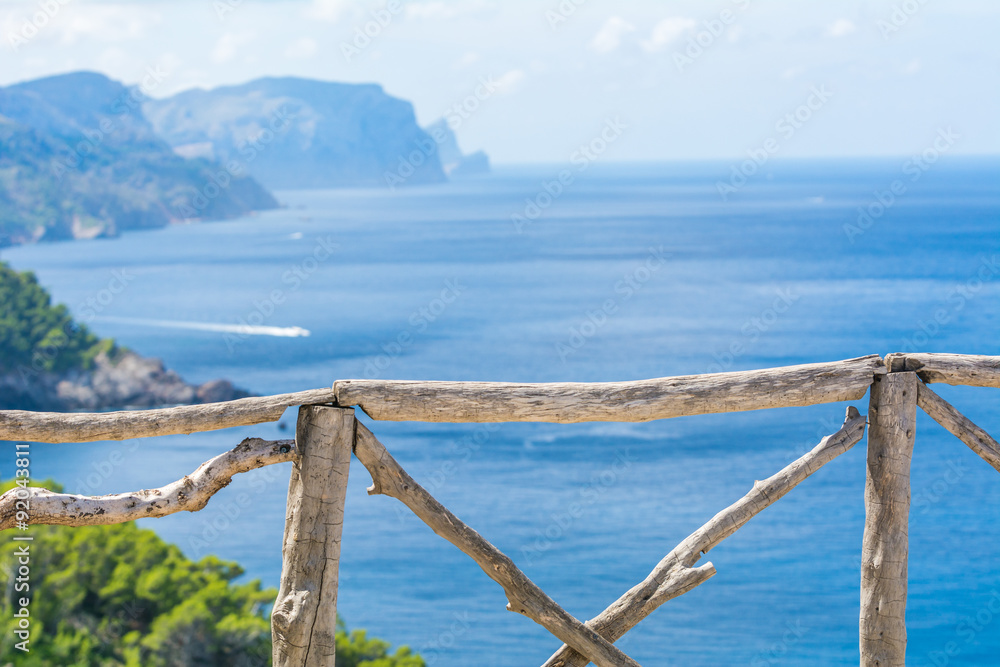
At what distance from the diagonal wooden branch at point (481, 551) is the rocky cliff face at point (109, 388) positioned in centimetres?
4709

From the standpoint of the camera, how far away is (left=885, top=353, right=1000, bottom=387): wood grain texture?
2986 mm

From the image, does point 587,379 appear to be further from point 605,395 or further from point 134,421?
point 134,421

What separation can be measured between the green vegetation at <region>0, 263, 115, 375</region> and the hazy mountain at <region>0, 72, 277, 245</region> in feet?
118

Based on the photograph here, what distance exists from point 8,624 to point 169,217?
94741 mm

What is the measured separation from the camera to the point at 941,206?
109m

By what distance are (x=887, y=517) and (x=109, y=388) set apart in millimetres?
51203

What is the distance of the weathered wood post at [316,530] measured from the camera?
8.52 ft
